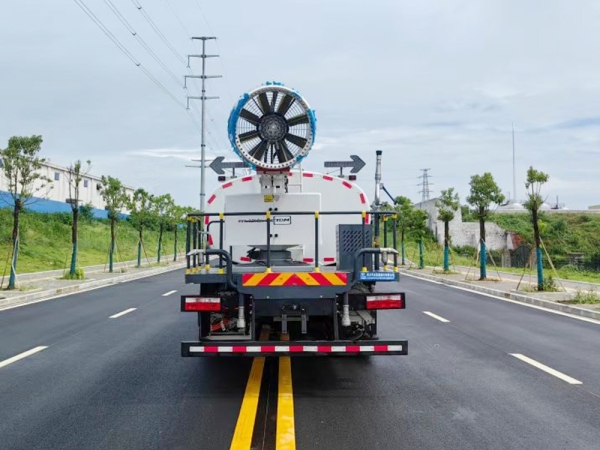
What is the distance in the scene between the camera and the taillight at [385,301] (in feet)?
21.2

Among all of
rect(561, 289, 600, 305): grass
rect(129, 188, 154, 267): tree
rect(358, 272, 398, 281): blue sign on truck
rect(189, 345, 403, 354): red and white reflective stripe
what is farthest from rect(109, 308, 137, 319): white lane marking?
rect(129, 188, 154, 267): tree

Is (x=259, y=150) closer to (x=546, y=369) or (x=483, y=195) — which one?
(x=546, y=369)

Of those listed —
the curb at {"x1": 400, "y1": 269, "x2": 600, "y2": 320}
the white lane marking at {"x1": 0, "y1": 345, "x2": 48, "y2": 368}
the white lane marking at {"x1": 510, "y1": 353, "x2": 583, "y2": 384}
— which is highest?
the curb at {"x1": 400, "y1": 269, "x2": 600, "y2": 320}

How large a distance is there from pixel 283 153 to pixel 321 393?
2.97 metres

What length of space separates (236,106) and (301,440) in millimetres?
4122

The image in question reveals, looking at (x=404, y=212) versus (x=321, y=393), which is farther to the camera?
(x=404, y=212)

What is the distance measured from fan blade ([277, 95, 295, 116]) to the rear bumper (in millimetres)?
2945

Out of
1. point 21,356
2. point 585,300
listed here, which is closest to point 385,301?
point 21,356

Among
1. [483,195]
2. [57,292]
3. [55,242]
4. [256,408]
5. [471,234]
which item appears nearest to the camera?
[256,408]

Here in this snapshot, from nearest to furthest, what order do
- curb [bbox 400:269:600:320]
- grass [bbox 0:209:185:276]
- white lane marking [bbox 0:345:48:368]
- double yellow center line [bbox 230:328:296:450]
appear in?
1. double yellow center line [bbox 230:328:296:450]
2. white lane marking [bbox 0:345:48:368]
3. curb [bbox 400:269:600:320]
4. grass [bbox 0:209:185:276]

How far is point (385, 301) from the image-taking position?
21.2 feet

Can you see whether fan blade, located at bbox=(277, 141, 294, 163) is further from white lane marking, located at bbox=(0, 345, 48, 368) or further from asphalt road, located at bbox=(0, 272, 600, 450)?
white lane marking, located at bbox=(0, 345, 48, 368)

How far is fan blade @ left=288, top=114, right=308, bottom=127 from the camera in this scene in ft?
23.1

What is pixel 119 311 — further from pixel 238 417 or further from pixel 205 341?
pixel 238 417
